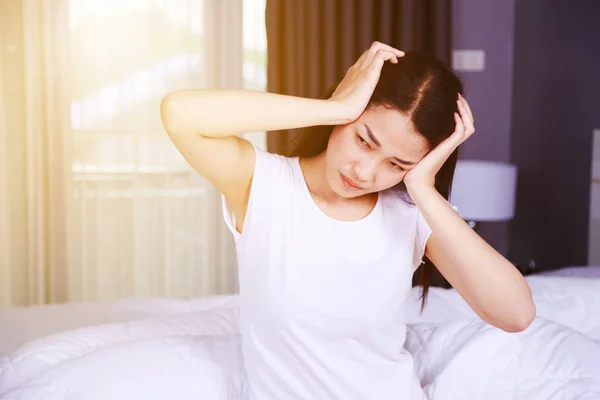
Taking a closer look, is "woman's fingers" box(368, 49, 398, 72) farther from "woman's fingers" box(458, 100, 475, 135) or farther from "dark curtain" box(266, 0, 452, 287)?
"dark curtain" box(266, 0, 452, 287)

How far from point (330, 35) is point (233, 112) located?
2666 mm

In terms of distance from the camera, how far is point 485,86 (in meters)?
3.85

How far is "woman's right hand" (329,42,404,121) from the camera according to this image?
1070 millimetres

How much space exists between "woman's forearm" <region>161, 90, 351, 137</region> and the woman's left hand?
0.19 meters

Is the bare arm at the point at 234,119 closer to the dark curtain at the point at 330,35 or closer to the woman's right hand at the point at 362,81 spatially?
the woman's right hand at the point at 362,81

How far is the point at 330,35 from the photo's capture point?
3537 millimetres

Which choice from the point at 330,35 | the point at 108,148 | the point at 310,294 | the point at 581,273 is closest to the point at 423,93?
the point at 310,294

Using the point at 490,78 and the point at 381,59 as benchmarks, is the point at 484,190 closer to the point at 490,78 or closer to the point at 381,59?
the point at 490,78

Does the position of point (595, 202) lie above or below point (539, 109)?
below

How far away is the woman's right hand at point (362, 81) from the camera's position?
107cm

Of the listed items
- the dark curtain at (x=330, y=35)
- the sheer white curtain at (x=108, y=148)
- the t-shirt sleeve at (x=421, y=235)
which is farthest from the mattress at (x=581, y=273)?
the sheer white curtain at (x=108, y=148)

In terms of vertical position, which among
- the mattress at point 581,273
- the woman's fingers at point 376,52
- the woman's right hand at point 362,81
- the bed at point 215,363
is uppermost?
the woman's fingers at point 376,52

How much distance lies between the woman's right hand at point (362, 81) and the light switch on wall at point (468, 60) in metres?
2.87

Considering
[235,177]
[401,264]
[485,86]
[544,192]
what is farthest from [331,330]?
[485,86]
